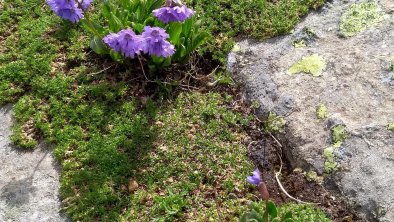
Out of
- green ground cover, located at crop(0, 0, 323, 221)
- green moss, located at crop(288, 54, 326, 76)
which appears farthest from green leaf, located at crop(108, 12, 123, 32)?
green moss, located at crop(288, 54, 326, 76)

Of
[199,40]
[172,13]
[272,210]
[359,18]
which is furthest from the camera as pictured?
[359,18]

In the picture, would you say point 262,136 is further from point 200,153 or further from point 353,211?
point 353,211

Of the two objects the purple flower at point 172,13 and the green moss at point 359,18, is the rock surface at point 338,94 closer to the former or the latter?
the green moss at point 359,18

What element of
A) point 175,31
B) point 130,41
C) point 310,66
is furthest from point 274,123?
point 130,41

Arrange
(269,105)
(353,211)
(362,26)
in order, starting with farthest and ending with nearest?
(362,26) → (269,105) → (353,211)

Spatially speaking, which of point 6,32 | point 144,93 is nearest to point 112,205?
point 144,93

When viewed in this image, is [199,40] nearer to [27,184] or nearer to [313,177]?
[313,177]
